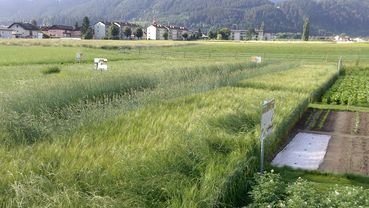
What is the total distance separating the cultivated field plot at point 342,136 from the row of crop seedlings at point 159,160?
5.17 feet

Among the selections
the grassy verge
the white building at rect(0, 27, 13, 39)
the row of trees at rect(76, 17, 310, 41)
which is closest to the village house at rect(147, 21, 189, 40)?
the row of trees at rect(76, 17, 310, 41)

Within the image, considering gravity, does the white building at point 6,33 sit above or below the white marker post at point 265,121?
below

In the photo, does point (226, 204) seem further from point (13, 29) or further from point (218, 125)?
point (13, 29)

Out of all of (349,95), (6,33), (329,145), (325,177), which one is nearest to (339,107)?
(349,95)

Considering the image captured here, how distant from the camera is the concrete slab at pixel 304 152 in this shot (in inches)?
362

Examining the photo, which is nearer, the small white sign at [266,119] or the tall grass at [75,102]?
the small white sign at [266,119]

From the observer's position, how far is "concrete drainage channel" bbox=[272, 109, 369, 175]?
9212 mm

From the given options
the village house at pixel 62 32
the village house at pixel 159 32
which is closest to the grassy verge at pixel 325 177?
the village house at pixel 62 32

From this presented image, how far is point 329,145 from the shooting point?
1111 centimetres

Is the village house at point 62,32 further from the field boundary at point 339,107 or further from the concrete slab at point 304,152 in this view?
the concrete slab at point 304,152

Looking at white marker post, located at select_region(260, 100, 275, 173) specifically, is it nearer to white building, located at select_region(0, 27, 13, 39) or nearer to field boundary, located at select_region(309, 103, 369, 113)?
field boundary, located at select_region(309, 103, 369, 113)

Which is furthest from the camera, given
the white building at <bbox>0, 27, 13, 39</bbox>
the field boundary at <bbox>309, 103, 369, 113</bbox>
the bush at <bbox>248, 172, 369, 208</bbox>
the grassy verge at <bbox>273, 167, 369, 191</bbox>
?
the white building at <bbox>0, 27, 13, 39</bbox>

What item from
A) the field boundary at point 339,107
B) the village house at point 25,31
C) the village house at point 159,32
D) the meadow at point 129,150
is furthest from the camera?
the village house at point 159,32

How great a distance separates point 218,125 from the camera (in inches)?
322
